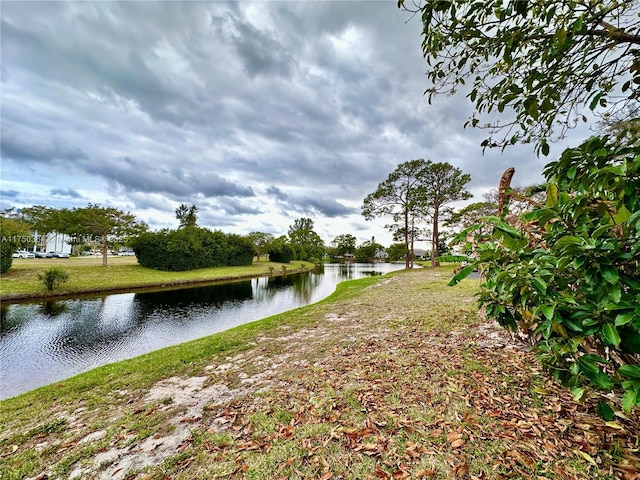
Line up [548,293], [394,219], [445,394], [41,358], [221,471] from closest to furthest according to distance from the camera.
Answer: [548,293] → [221,471] → [445,394] → [41,358] → [394,219]

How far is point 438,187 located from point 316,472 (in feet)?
74.2

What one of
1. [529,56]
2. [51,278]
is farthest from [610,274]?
[51,278]

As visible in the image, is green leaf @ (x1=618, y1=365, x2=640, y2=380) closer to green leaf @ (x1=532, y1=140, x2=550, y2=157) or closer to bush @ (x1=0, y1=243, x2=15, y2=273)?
green leaf @ (x1=532, y1=140, x2=550, y2=157)

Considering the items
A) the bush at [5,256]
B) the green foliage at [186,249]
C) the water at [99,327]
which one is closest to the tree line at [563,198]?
the water at [99,327]

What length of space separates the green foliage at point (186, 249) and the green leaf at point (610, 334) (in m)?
27.0

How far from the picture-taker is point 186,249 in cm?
2486

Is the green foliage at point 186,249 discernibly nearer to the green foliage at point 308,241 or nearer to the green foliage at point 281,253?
the green foliage at point 281,253

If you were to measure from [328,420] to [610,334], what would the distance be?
2.32 meters

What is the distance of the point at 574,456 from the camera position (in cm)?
188

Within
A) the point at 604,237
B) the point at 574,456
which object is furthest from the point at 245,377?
the point at 604,237

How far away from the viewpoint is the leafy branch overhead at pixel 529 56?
1.87 m

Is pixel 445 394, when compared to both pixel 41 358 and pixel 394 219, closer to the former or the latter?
pixel 41 358

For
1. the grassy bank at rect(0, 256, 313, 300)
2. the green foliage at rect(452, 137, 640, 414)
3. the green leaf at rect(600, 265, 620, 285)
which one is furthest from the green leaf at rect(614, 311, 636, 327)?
the grassy bank at rect(0, 256, 313, 300)

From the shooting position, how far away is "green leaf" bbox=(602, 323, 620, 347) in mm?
1087
